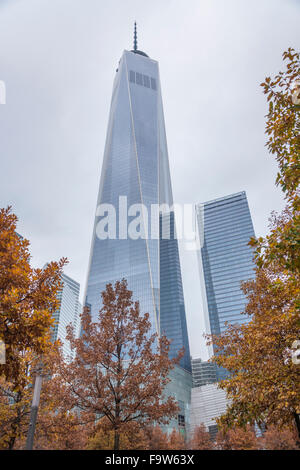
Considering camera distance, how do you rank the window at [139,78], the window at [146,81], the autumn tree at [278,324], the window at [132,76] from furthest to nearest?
the window at [146,81] < the window at [139,78] < the window at [132,76] < the autumn tree at [278,324]

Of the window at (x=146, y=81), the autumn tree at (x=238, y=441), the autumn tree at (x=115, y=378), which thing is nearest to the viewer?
the autumn tree at (x=115, y=378)

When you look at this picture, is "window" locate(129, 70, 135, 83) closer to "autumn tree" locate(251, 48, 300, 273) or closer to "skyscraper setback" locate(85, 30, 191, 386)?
"skyscraper setback" locate(85, 30, 191, 386)

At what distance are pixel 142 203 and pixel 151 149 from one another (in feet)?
104

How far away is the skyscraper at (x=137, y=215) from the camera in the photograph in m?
124

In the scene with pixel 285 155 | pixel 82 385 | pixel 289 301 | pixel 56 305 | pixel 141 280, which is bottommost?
pixel 82 385

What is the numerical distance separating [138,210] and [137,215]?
12.7ft

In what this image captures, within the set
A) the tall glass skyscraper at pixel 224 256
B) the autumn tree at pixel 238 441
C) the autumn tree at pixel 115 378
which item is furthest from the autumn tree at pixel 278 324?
the tall glass skyscraper at pixel 224 256

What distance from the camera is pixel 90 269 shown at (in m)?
134

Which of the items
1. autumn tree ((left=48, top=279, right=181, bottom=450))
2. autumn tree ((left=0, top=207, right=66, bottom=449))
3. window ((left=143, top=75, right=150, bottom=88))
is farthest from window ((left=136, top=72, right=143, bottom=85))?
autumn tree ((left=0, top=207, right=66, bottom=449))

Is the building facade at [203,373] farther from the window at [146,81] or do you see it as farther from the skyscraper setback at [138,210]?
the window at [146,81]

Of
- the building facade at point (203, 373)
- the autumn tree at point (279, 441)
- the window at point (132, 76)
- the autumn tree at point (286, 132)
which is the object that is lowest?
the autumn tree at point (279, 441)

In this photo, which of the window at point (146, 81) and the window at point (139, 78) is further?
the window at point (146, 81)
